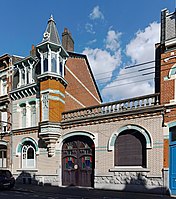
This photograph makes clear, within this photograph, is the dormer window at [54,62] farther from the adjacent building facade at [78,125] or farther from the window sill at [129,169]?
the window sill at [129,169]

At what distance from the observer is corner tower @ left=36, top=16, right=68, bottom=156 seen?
18156mm

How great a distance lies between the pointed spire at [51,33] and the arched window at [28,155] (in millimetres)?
8294

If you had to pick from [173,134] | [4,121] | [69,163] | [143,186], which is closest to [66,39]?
[4,121]

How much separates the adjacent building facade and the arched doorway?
0.21 ft

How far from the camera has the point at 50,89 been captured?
18.5 metres

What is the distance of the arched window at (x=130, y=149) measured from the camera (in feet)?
48.3

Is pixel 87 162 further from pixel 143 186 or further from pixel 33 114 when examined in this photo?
pixel 33 114

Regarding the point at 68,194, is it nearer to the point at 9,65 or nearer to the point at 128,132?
the point at 128,132

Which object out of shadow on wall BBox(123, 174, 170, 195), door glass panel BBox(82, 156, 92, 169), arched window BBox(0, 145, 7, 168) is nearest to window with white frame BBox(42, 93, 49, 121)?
door glass panel BBox(82, 156, 92, 169)

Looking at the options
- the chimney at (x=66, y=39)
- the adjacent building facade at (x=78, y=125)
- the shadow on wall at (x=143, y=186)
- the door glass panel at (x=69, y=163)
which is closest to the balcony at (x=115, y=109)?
the adjacent building facade at (x=78, y=125)

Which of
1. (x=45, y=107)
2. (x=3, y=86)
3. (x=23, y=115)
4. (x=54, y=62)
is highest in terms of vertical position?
(x=54, y=62)

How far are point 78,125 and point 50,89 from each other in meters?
3.38

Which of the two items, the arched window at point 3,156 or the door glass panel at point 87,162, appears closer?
the door glass panel at point 87,162

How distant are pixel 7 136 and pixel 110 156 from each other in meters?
10.7
